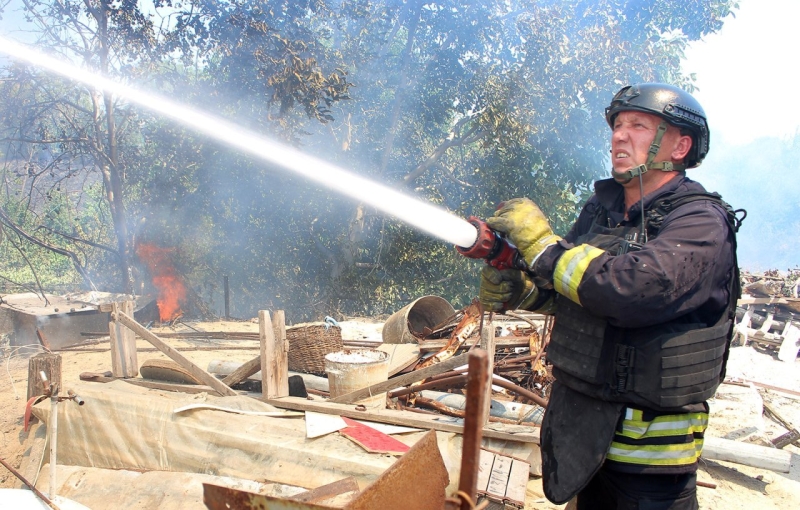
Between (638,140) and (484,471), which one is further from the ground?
(638,140)

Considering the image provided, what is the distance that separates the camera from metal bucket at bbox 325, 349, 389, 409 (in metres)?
5.25

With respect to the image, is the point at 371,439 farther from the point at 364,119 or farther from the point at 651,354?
the point at 364,119

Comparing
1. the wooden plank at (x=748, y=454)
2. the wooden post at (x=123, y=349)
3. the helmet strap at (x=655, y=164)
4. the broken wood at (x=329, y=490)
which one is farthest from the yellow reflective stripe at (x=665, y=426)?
the wooden post at (x=123, y=349)

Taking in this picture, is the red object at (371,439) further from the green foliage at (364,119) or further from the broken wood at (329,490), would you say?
the green foliage at (364,119)

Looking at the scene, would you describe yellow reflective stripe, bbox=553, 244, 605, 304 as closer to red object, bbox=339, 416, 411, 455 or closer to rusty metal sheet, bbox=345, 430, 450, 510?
rusty metal sheet, bbox=345, 430, 450, 510

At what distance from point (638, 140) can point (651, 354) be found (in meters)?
0.93

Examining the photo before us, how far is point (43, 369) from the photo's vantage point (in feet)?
16.1

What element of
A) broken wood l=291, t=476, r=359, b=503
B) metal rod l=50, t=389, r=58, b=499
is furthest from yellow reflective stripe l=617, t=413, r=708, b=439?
metal rod l=50, t=389, r=58, b=499

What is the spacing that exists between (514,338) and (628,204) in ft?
15.2

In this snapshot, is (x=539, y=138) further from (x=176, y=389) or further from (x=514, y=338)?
(x=176, y=389)

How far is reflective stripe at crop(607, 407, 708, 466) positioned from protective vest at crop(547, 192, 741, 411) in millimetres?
95

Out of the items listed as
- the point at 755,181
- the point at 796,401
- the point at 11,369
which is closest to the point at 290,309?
the point at 11,369

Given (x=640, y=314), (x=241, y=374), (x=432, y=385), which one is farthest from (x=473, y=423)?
(x=241, y=374)

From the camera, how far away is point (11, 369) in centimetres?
884
